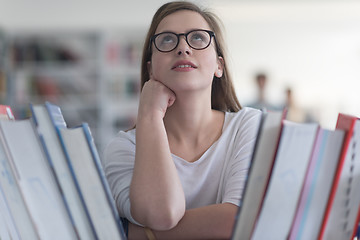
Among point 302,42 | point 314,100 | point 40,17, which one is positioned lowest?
point 314,100

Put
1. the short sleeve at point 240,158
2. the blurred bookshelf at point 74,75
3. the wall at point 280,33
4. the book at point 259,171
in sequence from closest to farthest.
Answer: the book at point 259,171, the short sleeve at point 240,158, the blurred bookshelf at point 74,75, the wall at point 280,33

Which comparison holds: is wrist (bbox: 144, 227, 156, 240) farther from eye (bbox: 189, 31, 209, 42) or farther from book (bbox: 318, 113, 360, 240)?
A: eye (bbox: 189, 31, 209, 42)

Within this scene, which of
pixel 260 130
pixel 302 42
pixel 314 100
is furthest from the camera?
pixel 314 100

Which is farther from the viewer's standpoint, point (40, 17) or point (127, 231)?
point (40, 17)

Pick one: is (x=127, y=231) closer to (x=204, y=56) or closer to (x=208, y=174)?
(x=208, y=174)

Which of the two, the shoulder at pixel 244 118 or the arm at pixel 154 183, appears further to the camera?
the shoulder at pixel 244 118

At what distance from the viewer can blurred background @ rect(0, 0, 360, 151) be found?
5.41 metres

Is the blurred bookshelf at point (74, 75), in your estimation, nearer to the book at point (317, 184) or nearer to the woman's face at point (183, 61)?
the woman's face at point (183, 61)

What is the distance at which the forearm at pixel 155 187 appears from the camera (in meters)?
0.72

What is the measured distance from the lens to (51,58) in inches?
215

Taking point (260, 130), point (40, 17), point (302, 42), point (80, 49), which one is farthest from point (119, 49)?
point (260, 130)

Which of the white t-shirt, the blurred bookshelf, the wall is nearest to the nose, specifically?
the white t-shirt

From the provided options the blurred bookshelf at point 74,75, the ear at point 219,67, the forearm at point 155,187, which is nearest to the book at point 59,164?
the forearm at point 155,187

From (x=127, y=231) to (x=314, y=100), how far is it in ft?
29.8
